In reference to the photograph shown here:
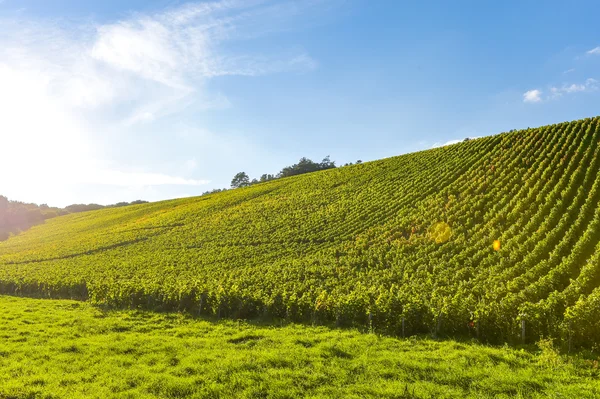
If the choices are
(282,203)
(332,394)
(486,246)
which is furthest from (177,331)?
(282,203)

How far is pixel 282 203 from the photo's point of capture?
7188cm

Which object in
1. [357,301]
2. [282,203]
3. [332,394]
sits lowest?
[332,394]

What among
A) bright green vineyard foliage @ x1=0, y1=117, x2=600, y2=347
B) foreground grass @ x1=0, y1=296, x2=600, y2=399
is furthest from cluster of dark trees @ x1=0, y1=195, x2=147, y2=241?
foreground grass @ x1=0, y1=296, x2=600, y2=399

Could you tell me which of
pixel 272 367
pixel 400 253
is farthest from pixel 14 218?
pixel 272 367

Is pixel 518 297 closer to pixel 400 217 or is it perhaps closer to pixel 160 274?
pixel 400 217

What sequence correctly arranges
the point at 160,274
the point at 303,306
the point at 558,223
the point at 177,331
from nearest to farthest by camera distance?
1. the point at 177,331
2. the point at 303,306
3. the point at 558,223
4. the point at 160,274

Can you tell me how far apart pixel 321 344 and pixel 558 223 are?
27.9 metres

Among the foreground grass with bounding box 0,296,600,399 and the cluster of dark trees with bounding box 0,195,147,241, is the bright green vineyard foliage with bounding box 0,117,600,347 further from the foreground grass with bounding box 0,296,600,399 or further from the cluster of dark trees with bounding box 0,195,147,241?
the cluster of dark trees with bounding box 0,195,147,241

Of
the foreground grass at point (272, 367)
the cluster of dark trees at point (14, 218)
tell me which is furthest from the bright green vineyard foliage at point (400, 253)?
the cluster of dark trees at point (14, 218)

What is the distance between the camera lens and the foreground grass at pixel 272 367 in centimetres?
1317

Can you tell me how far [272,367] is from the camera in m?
15.7

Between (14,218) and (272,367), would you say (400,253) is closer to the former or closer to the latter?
(272,367)

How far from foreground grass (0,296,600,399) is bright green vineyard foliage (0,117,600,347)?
9.74 ft

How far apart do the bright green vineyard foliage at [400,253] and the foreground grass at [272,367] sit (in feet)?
9.74
